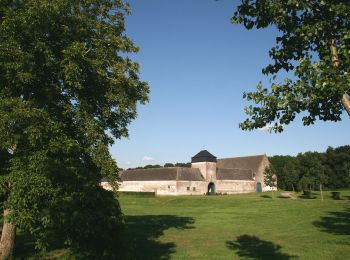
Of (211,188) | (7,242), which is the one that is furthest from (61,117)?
(211,188)

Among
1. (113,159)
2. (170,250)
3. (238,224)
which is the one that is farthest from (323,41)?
(238,224)

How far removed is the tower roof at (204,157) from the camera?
264 ft

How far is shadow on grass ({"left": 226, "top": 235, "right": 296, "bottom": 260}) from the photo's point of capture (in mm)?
17312

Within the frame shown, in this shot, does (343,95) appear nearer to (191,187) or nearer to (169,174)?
(169,174)

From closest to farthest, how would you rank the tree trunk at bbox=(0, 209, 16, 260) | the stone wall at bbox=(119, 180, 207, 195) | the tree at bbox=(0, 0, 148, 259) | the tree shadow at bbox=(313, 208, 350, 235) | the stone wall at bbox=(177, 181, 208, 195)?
the tree at bbox=(0, 0, 148, 259) → the tree trunk at bbox=(0, 209, 16, 260) → the tree shadow at bbox=(313, 208, 350, 235) → the stone wall at bbox=(119, 180, 207, 195) → the stone wall at bbox=(177, 181, 208, 195)

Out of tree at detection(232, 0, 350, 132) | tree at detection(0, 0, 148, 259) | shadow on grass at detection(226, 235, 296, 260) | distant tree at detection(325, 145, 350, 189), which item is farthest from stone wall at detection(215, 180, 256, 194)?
tree at detection(232, 0, 350, 132)

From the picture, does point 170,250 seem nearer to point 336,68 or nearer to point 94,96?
point 94,96

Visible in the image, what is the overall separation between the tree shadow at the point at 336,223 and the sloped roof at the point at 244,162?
59.2 metres

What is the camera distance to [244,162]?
9606 cm

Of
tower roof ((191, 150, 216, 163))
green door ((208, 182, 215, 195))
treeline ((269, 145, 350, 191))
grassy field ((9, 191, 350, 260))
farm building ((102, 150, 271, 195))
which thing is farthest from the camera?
green door ((208, 182, 215, 195))

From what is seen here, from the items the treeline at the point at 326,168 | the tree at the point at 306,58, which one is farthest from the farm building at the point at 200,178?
the tree at the point at 306,58

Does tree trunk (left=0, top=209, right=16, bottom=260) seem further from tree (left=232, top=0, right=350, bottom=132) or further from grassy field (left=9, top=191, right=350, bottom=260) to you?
tree (left=232, top=0, right=350, bottom=132)

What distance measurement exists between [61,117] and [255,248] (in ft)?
39.8

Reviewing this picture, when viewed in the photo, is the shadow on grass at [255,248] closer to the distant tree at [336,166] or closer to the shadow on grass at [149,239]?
the shadow on grass at [149,239]
